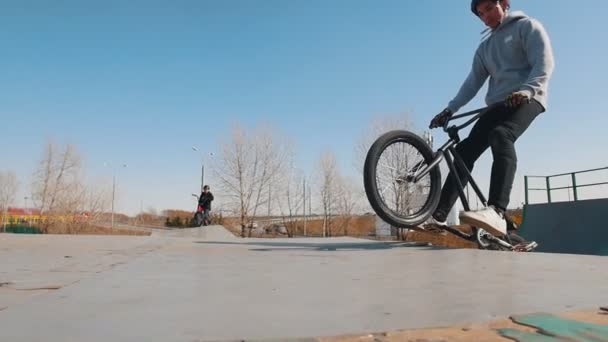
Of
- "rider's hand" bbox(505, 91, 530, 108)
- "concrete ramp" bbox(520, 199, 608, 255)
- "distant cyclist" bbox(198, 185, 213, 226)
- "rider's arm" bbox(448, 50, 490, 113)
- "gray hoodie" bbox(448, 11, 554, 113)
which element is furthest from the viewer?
"distant cyclist" bbox(198, 185, 213, 226)

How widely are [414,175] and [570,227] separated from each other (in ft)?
21.9

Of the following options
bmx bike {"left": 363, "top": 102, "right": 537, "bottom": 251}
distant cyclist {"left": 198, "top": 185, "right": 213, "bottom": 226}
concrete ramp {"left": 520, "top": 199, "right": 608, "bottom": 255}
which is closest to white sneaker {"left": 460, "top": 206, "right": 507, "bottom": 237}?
bmx bike {"left": 363, "top": 102, "right": 537, "bottom": 251}

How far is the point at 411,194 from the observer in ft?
9.64

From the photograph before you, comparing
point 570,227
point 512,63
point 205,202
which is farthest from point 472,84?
point 205,202

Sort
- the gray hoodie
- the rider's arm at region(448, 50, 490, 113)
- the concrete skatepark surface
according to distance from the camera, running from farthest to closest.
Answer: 1. the rider's arm at region(448, 50, 490, 113)
2. the gray hoodie
3. the concrete skatepark surface

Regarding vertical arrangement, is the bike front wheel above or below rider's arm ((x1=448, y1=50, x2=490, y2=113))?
below

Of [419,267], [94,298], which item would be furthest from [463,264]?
[94,298]

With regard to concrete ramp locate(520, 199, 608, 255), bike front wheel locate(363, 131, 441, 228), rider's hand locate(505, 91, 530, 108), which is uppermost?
rider's hand locate(505, 91, 530, 108)

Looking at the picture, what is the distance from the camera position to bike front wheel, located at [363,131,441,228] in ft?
8.29

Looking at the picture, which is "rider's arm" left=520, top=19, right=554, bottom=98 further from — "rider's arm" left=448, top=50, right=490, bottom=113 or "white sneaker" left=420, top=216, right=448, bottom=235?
"white sneaker" left=420, top=216, right=448, bottom=235

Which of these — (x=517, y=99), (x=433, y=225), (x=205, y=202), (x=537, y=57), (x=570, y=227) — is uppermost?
(x=537, y=57)

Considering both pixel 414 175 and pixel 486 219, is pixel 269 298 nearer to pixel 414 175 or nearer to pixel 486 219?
pixel 486 219

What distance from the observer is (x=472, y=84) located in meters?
3.20

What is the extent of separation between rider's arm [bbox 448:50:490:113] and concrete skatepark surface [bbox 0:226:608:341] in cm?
173
